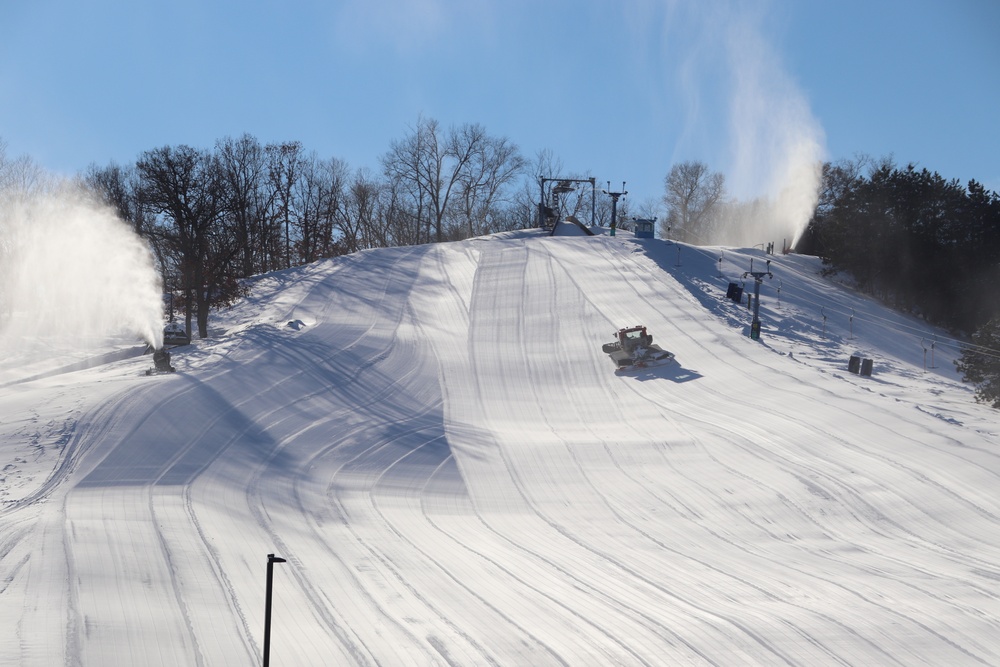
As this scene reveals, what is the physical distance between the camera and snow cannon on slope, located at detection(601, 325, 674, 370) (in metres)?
26.4

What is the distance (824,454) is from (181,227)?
2272 centimetres

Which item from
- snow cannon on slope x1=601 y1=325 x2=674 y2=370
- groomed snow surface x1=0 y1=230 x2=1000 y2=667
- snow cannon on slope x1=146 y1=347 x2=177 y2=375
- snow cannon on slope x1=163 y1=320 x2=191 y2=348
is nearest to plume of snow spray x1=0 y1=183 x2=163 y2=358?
snow cannon on slope x1=163 y1=320 x2=191 y2=348

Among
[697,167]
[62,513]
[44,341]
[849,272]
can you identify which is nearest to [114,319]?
[44,341]

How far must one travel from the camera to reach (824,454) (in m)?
18.4

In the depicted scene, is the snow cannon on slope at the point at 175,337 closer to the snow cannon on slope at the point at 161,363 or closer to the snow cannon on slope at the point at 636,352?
the snow cannon on slope at the point at 161,363

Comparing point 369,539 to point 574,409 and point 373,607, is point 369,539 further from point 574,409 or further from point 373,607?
point 574,409

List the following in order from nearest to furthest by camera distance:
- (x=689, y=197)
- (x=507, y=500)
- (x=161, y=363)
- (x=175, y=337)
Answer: (x=507, y=500) → (x=161, y=363) → (x=175, y=337) → (x=689, y=197)

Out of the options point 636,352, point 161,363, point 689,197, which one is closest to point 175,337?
point 161,363

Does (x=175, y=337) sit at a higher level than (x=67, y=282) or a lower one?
lower

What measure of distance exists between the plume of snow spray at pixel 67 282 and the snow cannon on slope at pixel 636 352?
15290 millimetres

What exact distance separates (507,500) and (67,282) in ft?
89.4

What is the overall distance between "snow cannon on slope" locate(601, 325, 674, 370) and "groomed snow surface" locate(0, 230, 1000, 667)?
66cm

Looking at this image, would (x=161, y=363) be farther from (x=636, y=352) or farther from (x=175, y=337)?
(x=636, y=352)

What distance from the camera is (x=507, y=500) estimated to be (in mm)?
17609
